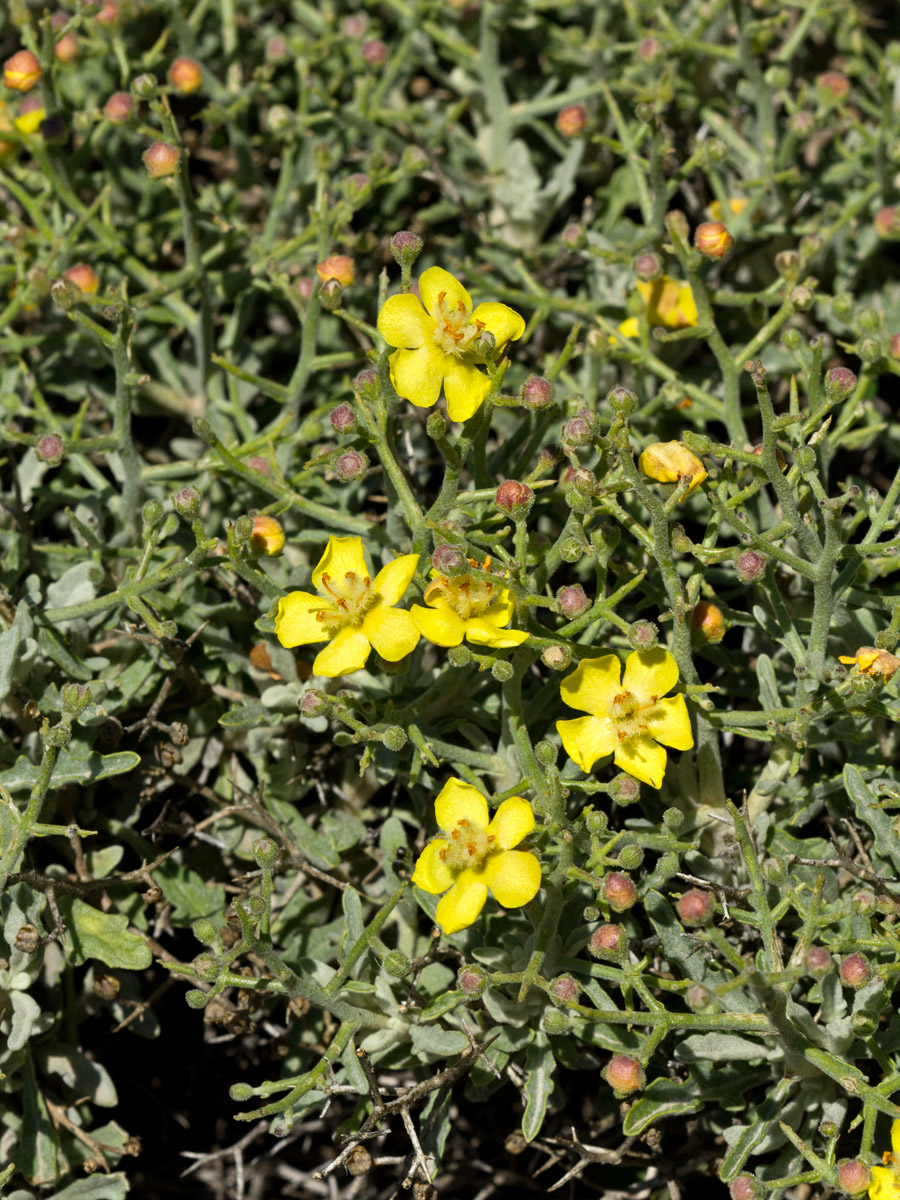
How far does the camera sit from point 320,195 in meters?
3.38

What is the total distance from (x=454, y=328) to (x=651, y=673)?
95cm

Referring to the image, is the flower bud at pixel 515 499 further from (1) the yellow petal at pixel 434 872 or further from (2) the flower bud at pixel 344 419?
(1) the yellow petal at pixel 434 872

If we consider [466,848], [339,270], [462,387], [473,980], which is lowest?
[473,980]

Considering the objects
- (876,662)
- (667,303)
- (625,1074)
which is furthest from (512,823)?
(667,303)

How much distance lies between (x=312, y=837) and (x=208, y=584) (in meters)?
0.86

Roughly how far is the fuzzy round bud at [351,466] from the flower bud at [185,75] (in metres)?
1.87

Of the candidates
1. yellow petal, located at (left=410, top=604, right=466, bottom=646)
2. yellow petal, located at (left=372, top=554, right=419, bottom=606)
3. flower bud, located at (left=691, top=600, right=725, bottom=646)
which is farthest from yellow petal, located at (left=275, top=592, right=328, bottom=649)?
flower bud, located at (left=691, top=600, right=725, bottom=646)

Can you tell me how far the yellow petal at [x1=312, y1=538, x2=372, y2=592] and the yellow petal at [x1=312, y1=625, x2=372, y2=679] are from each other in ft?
0.51

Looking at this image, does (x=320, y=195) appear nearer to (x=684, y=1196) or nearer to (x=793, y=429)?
(x=793, y=429)

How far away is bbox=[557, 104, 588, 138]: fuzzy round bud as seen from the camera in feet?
12.5

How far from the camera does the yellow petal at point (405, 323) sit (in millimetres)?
2738

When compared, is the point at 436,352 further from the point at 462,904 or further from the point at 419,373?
the point at 462,904

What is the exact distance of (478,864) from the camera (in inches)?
101

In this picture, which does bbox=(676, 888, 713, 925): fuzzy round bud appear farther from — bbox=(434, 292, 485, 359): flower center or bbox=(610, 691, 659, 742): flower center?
bbox=(434, 292, 485, 359): flower center
